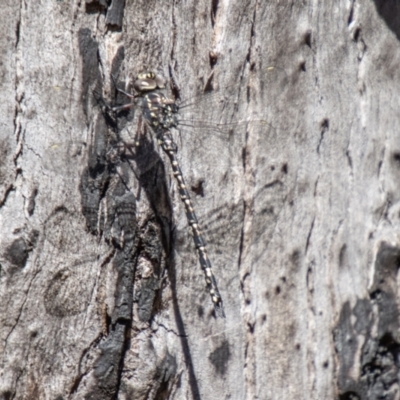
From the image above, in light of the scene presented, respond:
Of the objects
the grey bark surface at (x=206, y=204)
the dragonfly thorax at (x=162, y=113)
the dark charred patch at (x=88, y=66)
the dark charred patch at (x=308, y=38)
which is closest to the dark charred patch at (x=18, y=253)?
the grey bark surface at (x=206, y=204)

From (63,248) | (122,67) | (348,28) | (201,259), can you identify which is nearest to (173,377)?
(201,259)

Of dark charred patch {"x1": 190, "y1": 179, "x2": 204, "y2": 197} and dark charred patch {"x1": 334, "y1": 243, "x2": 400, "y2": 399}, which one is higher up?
dark charred patch {"x1": 190, "y1": 179, "x2": 204, "y2": 197}

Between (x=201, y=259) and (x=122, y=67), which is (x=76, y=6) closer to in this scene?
(x=122, y=67)

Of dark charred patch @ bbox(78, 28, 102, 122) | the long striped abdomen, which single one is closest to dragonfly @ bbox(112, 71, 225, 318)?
the long striped abdomen

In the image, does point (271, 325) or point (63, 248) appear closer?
point (63, 248)

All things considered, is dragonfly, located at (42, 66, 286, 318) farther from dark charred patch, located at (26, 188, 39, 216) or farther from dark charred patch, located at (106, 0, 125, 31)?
dark charred patch, located at (26, 188, 39, 216)

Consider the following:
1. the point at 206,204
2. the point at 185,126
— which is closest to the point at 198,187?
the point at 206,204

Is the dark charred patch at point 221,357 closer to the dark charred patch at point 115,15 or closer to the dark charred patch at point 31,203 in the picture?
the dark charred patch at point 31,203
